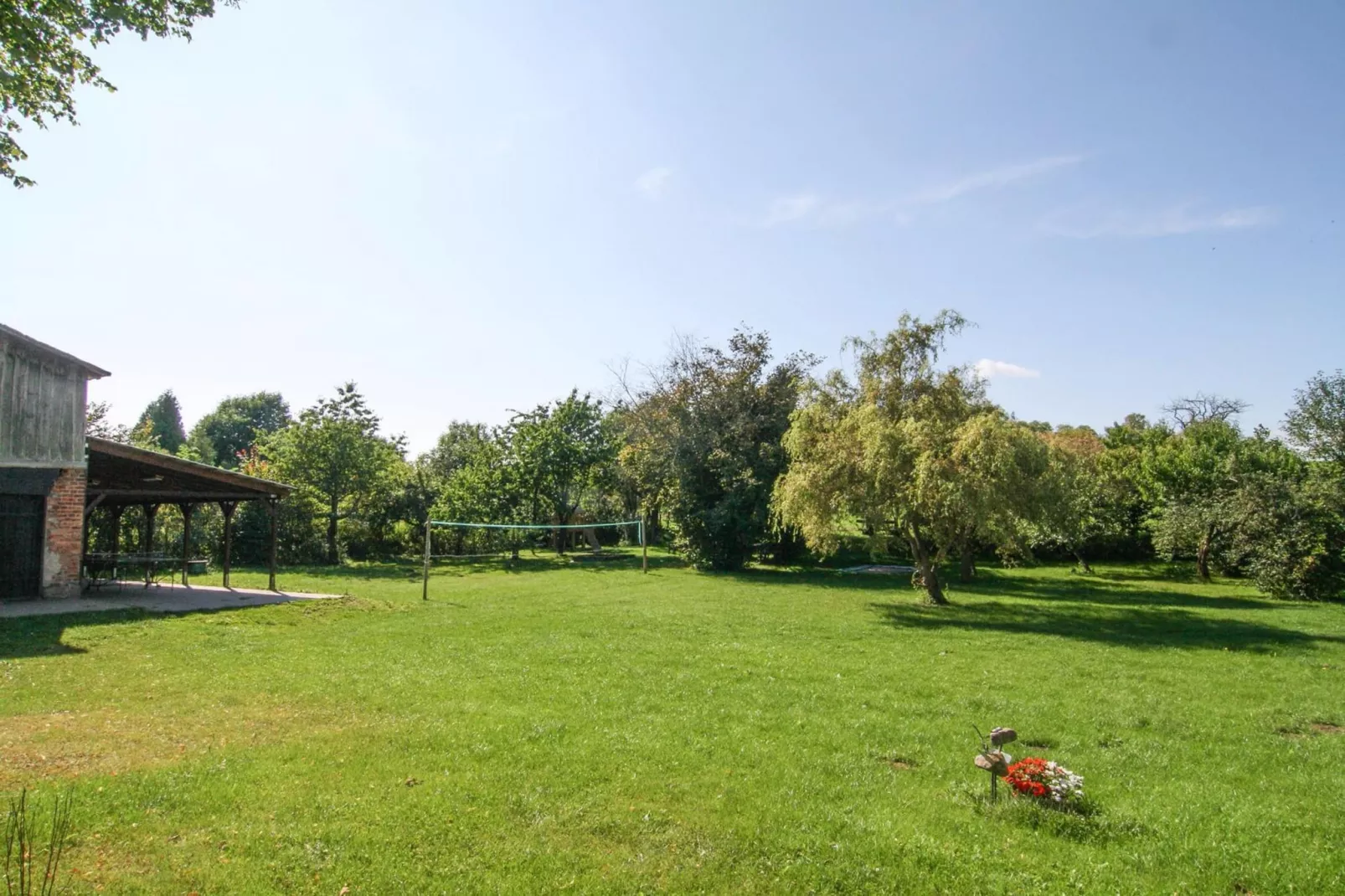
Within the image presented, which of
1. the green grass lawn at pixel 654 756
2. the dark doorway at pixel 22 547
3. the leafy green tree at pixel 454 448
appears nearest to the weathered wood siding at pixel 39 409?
the dark doorway at pixel 22 547

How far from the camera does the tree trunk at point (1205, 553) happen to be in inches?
1119

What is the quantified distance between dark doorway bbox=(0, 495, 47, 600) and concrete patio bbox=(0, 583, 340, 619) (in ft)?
1.89

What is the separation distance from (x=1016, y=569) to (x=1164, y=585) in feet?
21.7

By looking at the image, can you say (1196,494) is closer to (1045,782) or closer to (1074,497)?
(1074,497)

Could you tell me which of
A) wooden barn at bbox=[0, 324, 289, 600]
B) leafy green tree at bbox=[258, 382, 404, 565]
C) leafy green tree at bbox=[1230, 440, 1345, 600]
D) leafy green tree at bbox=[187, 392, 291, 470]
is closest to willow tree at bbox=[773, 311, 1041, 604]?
leafy green tree at bbox=[1230, 440, 1345, 600]

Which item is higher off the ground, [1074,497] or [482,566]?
[1074,497]

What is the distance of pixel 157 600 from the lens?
59.3 feet

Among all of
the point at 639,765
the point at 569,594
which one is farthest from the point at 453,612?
the point at 639,765

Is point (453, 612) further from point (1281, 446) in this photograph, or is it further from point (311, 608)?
point (1281, 446)

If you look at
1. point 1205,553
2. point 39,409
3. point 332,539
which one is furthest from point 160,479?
point 1205,553

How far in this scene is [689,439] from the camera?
109ft

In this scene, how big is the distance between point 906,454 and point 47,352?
20.1 meters

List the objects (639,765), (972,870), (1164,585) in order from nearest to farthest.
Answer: (972,870), (639,765), (1164,585)

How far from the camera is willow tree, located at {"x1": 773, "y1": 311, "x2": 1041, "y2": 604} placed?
1838 cm
